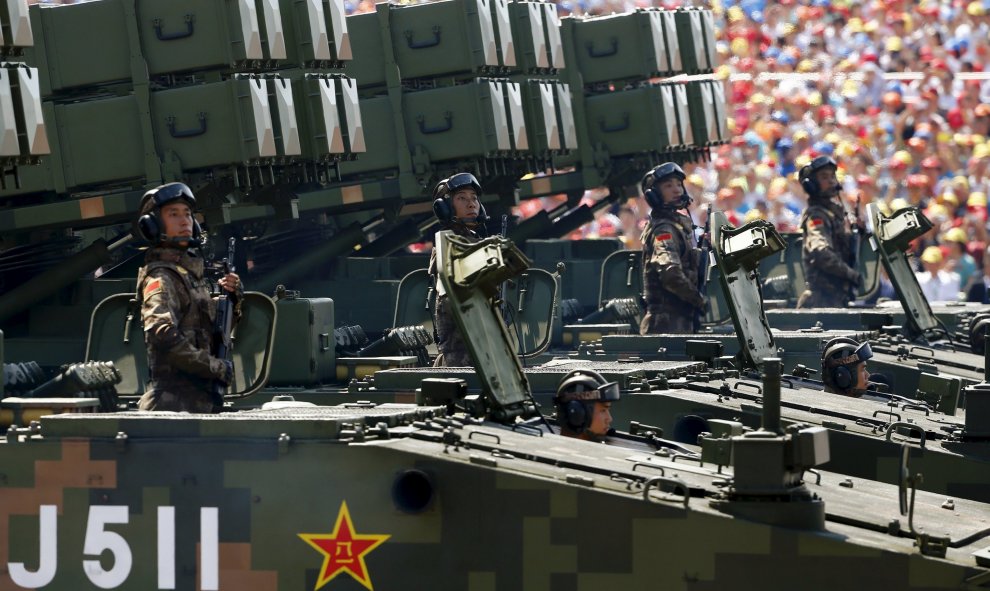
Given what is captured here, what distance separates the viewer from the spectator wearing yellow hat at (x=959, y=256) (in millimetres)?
23844

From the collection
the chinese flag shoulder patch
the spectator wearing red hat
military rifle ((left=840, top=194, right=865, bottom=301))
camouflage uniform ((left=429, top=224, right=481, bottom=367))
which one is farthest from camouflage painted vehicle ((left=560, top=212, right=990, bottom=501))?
the spectator wearing red hat

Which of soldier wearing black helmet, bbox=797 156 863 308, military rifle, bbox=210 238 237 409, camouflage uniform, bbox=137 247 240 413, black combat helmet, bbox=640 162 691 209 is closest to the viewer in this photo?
camouflage uniform, bbox=137 247 240 413

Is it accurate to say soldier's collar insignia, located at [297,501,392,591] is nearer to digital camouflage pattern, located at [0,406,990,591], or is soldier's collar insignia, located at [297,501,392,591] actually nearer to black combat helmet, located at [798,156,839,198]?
digital camouflage pattern, located at [0,406,990,591]

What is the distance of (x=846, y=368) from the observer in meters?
13.4

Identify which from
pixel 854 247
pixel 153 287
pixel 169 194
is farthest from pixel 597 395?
pixel 854 247

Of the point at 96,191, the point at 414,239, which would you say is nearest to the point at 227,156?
the point at 96,191

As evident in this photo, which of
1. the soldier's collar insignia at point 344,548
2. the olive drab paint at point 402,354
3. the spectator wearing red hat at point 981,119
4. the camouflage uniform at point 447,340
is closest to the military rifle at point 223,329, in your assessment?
the olive drab paint at point 402,354

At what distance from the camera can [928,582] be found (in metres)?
7.42

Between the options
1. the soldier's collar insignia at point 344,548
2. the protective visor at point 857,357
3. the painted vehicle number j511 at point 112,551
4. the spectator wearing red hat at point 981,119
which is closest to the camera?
the soldier's collar insignia at point 344,548

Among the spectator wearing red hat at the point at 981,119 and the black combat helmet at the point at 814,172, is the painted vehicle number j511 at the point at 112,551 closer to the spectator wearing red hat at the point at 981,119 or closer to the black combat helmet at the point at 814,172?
the black combat helmet at the point at 814,172

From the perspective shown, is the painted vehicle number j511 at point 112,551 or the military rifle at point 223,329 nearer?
the painted vehicle number j511 at point 112,551

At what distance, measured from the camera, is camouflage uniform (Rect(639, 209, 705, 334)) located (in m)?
16.2

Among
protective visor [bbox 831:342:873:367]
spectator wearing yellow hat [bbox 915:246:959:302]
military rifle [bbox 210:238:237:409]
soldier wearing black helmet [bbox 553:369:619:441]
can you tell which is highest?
military rifle [bbox 210:238:237:409]

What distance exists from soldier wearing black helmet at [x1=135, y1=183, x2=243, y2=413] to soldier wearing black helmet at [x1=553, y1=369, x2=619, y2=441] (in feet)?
5.69
